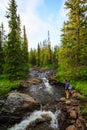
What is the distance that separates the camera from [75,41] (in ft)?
Answer: 93.3

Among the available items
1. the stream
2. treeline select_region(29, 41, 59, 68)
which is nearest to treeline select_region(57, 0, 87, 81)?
the stream

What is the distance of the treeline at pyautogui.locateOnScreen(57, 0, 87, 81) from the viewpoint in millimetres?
27531

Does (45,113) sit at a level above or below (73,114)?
below

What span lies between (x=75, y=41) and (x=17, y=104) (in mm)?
14602

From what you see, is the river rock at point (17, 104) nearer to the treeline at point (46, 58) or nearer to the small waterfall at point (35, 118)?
the small waterfall at point (35, 118)

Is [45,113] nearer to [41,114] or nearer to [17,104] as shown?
[41,114]

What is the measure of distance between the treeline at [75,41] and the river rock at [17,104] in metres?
10.5

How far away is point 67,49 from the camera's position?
91.5ft

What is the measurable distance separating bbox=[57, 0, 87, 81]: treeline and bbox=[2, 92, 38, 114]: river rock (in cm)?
1047

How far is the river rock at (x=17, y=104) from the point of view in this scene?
693 inches

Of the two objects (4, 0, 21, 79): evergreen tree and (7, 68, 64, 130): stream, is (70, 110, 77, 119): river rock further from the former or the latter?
(4, 0, 21, 79): evergreen tree

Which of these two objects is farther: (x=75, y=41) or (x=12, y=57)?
(x=12, y=57)

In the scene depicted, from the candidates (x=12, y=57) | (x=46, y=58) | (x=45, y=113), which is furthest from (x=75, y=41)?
(x=46, y=58)

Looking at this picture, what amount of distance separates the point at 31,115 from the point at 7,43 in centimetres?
1675
